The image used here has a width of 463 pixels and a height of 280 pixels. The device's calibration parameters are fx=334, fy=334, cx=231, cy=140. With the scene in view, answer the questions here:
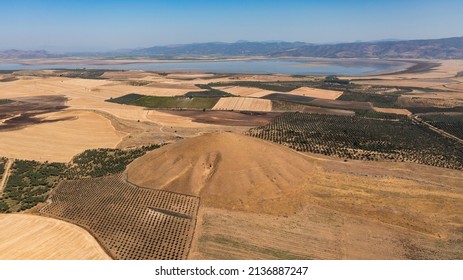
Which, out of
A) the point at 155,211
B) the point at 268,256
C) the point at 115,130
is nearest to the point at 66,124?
the point at 115,130

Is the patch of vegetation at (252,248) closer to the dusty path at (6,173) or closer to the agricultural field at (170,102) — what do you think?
the dusty path at (6,173)

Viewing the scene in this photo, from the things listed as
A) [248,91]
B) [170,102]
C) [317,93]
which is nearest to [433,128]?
[317,93]

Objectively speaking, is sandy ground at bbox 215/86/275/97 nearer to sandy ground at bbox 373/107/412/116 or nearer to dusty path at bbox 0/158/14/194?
sandy ground at bbox 373/107/412/116

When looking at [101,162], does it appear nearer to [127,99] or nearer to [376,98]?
[127,99]

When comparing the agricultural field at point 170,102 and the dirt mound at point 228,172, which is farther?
the agricultural field at point 170,102

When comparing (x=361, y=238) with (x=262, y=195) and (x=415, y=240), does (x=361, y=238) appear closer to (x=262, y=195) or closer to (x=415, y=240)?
(x=415, y=240)

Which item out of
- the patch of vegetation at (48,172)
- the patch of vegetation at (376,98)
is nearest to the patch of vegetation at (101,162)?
the patch of vegetation at (48,172)
